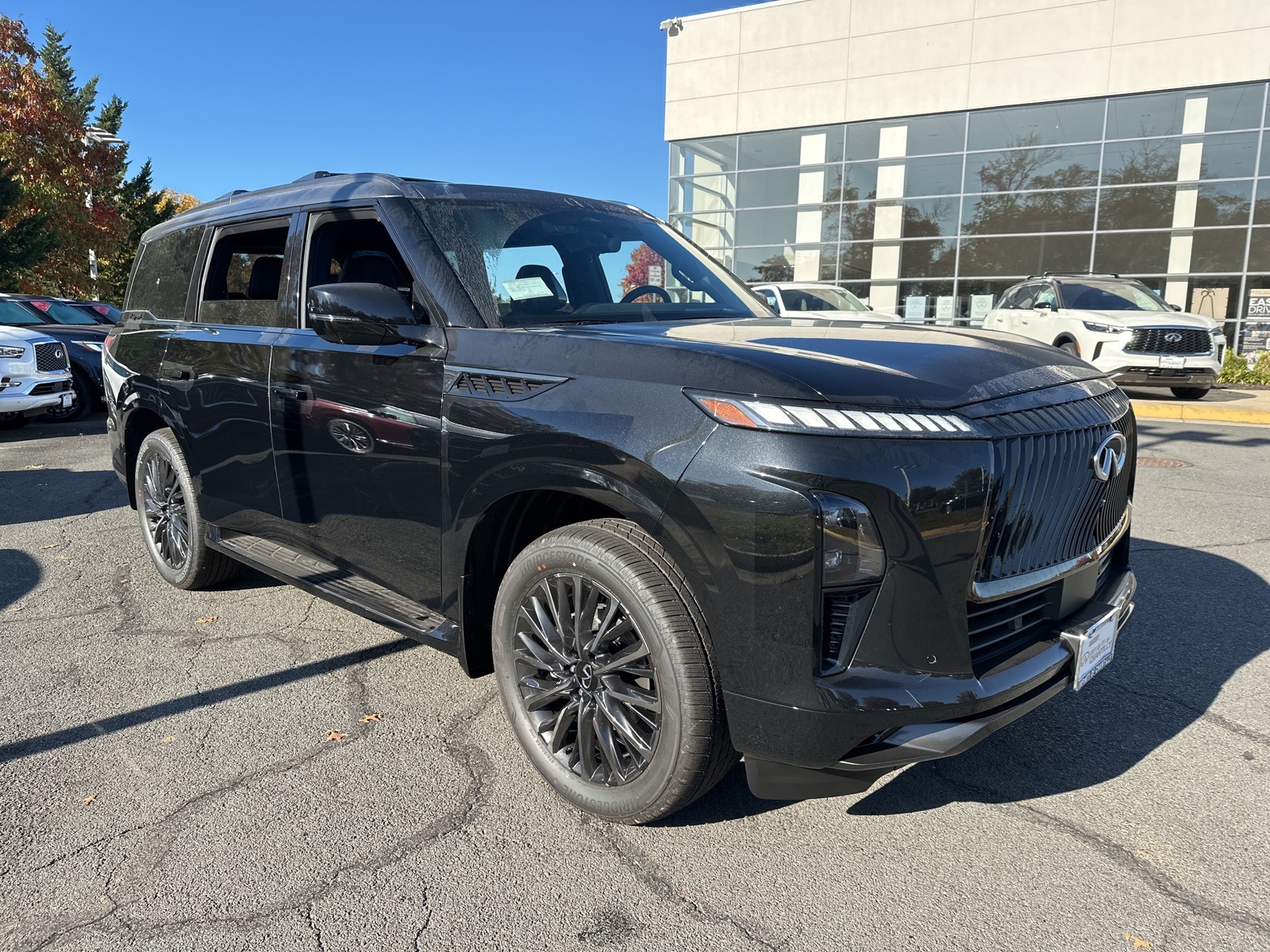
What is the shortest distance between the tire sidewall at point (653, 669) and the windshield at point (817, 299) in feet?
39.2

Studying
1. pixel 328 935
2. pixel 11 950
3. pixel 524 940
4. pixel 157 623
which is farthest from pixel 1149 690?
pixel 157 623

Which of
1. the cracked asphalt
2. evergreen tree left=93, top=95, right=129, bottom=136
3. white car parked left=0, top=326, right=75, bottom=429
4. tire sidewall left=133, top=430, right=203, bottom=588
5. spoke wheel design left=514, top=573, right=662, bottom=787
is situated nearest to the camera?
the cracked asphalt

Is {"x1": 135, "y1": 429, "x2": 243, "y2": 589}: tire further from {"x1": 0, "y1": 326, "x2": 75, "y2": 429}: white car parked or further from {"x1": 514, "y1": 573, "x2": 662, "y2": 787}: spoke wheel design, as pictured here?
{"x1": 0, "y1": 326, "x2": 75, "y2": 429}: white car parked

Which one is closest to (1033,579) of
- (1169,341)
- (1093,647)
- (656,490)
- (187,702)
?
(1093,647)

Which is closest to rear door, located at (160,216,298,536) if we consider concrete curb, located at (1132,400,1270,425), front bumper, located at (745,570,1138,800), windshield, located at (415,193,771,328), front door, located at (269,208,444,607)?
front door, located at (269,208,444,607)

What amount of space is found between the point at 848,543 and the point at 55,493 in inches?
290

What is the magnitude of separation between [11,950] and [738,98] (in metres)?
24.6

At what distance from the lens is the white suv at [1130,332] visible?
42.3ft

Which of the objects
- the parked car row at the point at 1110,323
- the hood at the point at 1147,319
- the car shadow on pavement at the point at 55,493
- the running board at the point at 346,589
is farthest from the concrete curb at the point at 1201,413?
the car shadow on pavement at the point at 55,493

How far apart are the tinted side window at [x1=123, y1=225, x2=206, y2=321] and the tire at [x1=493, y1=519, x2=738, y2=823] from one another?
2747mm

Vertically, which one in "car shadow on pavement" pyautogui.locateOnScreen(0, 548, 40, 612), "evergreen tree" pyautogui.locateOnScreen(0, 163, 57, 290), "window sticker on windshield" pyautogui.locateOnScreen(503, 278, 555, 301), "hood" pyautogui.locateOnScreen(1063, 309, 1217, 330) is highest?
"evergreen tree" pyautogui.locateOnScreen(0, 163, 57, 290)

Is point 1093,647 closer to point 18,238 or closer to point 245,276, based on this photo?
point 245,276

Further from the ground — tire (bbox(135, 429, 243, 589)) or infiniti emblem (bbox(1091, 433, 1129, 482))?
infiniti emblem (bbox(1091, 433, 1129, 482))

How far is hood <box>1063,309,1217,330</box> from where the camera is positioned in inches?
509
